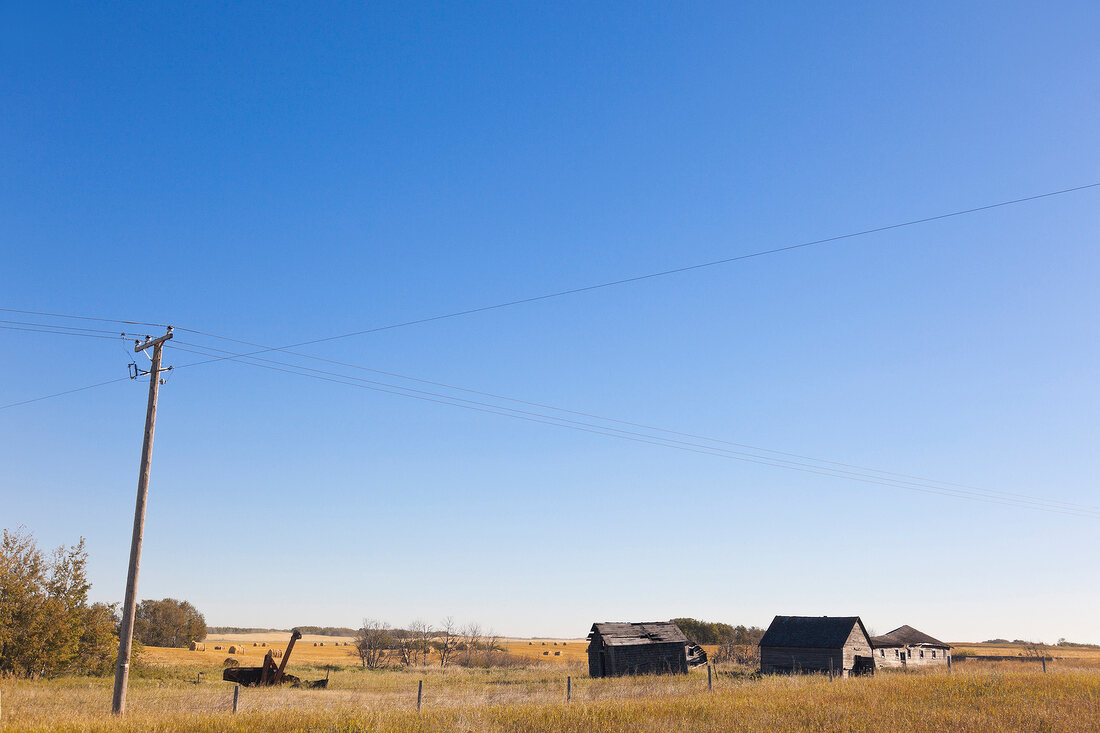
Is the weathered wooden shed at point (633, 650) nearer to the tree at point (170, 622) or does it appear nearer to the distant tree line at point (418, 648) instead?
the distant tree line at point (418, 648)

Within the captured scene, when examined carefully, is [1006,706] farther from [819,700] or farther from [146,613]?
[146,613]

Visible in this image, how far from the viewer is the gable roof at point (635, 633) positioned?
5397 cm

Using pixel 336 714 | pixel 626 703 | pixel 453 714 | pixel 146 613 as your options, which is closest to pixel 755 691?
pixel 626 703

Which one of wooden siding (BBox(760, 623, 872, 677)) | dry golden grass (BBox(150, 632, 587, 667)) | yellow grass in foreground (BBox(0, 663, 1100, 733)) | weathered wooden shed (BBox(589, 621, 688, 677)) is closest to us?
yellow grass in foreground (BBox(0, 663, 1100, 733))

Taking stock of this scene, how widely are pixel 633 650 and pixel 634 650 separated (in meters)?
0.09

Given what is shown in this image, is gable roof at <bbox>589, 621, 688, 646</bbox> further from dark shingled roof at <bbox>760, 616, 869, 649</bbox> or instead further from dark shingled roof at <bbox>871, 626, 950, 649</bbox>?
dark shingled roof at <bbox>871, 626, 950, 649</bbox>

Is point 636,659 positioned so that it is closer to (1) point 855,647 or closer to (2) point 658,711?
(1) point 855,647

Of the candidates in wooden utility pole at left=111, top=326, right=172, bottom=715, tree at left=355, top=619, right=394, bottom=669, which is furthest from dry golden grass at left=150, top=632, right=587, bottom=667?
wooden utility pole at left=111, top=326, right=172, bottom=715

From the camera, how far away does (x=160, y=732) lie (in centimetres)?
1527

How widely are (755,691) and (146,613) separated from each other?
104 meters

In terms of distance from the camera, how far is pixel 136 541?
67.1 feet

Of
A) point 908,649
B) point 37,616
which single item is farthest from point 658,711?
point 908,649

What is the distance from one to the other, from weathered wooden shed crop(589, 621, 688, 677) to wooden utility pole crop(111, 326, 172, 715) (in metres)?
38.8

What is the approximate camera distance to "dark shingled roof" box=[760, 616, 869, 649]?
5156 cm
